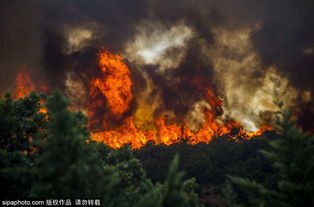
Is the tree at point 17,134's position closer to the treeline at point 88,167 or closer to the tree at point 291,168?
the treeline at point 88,167

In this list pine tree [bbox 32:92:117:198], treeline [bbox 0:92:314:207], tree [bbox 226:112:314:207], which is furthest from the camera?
tree [bbox 226:112:314:207]

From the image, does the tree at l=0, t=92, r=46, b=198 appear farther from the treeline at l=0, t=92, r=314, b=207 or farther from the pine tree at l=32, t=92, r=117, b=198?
the pine tree at l=32, t=92, r=117, b=198

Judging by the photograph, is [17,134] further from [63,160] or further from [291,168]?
[291,168]

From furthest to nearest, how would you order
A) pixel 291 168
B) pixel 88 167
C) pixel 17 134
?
pixel 17 134 → pixel 291 168 → pixel 88 167

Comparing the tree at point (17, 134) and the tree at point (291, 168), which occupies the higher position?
the tree at point (17, 134)

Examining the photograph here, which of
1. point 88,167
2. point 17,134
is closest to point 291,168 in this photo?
point 88,167

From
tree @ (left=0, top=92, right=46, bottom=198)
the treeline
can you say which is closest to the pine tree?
the treeline

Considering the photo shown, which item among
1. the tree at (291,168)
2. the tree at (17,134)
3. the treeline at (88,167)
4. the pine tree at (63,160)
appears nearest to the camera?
the pine tree at (63,160)

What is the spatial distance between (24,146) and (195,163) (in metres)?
63.0

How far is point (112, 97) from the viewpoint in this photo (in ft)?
338

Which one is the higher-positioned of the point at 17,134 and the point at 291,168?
the point at 17,134

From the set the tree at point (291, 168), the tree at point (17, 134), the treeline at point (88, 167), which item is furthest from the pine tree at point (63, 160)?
the tree at point (291, 168)

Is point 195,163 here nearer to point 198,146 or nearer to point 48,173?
point 198,146

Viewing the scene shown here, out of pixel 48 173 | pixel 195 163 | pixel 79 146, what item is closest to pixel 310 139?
pixel 79 146
